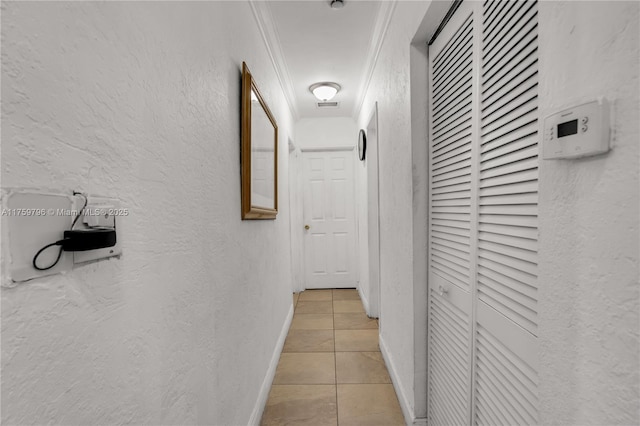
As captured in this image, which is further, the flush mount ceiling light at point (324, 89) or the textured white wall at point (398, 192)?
the flush mount ceiling light at point (324, 89)

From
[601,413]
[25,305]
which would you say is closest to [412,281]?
[601,413]

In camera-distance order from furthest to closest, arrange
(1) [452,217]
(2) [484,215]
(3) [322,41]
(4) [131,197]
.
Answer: (3) [322,41] → (1) [452,217] → (2) [484,215] → (4) [131,197]

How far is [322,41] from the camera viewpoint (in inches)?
96.0

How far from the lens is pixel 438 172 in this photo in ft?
4.78

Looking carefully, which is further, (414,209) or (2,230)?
(414,209)

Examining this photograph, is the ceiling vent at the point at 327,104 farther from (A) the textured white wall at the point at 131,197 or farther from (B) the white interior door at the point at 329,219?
(A) the textured white wall at the point at 131,197

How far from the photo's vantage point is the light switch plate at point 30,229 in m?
0.41

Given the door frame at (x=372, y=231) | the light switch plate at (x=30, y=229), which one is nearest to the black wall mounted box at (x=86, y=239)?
the light switch plate at (x=30, y=229)

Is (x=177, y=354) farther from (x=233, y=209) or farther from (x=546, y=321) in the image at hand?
(x=546, y=321)

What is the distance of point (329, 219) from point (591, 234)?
406 cm

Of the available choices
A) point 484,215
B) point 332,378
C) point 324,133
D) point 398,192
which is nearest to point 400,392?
point 332,378

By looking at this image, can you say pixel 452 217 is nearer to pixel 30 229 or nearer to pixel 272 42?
pixel 30 229

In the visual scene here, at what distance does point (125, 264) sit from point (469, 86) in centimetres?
120

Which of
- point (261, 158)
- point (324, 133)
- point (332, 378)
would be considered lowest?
point (332, 378)
